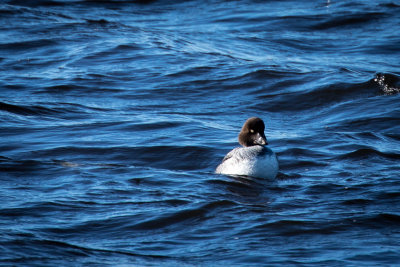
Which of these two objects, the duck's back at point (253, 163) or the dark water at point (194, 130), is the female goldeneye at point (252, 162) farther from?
the dark water at point (194, 130)

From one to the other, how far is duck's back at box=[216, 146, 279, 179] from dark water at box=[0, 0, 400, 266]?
167mm

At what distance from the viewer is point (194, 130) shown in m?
12.1

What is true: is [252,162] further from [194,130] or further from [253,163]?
[194,130]

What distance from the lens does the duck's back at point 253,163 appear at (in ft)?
30.9

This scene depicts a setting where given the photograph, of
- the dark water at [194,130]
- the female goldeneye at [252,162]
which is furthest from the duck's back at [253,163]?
the dark water at [194,130]

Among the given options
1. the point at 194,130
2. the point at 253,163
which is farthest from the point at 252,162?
the point at 194,130

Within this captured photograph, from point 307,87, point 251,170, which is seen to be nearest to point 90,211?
point 251,170

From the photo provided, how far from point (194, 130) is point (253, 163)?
2840 millimetres

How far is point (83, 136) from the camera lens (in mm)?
11695

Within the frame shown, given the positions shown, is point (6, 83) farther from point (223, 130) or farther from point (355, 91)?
point (355, 91)

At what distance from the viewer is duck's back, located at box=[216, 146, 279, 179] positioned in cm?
942

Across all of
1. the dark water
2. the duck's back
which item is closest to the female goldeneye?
the duck's back

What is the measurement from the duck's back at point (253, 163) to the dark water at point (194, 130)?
167 millimetres

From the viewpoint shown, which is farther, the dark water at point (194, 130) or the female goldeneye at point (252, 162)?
the female goldeneye at point (252, 162)
